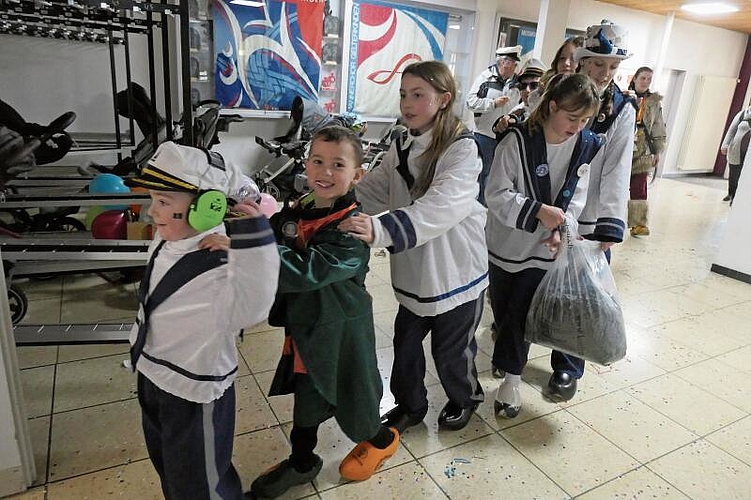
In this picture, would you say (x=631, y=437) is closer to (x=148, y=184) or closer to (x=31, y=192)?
(x=148, y=184)

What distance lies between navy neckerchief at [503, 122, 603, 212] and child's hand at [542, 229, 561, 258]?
0.12 meters

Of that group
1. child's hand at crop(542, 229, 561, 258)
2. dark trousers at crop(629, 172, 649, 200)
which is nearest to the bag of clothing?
child's hand at crop(542, 229, 561, 258)

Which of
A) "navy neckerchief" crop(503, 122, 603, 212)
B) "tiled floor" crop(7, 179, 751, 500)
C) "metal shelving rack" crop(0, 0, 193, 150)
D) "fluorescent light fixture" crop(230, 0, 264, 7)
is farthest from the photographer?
"fluorescent light fixture" crop(230, 0, 264, 7)

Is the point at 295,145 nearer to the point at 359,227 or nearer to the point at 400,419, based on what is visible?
the point at 400,419

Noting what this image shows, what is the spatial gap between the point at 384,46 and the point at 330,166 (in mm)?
5523

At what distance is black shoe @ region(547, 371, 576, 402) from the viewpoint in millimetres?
2316

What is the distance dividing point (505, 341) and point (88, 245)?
200cm

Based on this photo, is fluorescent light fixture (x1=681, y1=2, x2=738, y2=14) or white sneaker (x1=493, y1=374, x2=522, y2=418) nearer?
white sneaker (x1=493, y1=374, x2=522, y2=418)

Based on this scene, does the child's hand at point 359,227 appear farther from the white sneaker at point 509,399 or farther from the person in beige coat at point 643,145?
the person in beige coat at point 643,145

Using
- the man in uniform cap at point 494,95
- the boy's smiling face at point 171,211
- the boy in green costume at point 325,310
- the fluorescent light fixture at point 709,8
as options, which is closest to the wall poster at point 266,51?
the man in uniform cap at point 494,95

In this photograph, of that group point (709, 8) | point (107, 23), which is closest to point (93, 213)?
point (107, 23)

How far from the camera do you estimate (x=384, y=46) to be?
21.0ft

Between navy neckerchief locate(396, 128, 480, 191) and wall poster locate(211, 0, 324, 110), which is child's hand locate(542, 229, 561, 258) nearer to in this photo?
navy neckerchief locate(396, 128, 480, 191)

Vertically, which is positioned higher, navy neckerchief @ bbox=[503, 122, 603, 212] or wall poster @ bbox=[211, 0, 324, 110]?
wall poster @ bbox=[211, 0, 324, 110]
